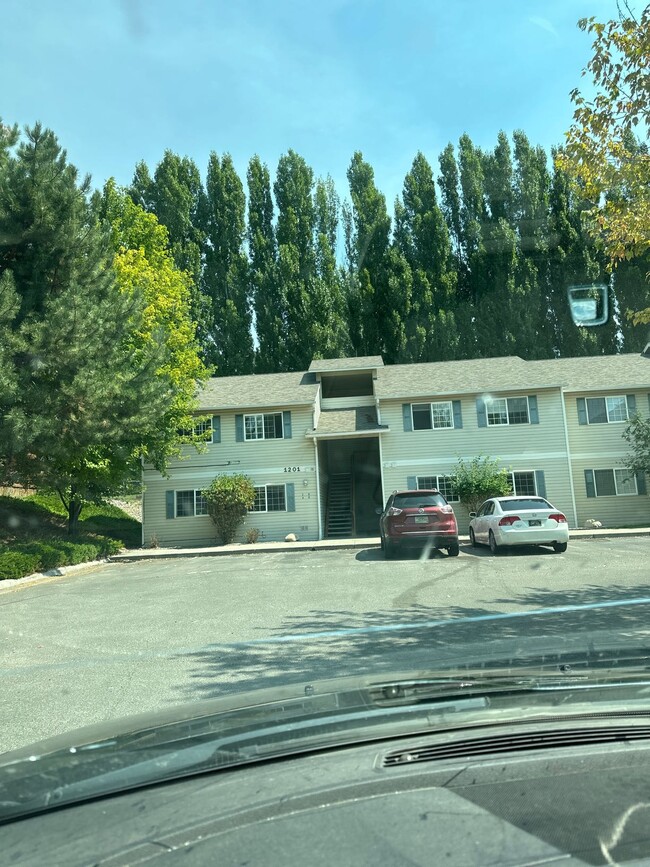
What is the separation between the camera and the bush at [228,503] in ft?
93.8

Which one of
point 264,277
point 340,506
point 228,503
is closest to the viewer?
point 228,503

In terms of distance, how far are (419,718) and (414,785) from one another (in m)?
0.60

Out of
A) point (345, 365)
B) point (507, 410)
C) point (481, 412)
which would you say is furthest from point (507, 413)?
point (345, 365)

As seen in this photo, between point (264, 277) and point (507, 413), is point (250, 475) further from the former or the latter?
point (264, 277)

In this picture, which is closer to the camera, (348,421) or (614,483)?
(614,483)

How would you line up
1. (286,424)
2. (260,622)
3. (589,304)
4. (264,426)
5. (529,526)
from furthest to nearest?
(589,304) < (264,426) < (286,424) < (529,526) < (260,622)

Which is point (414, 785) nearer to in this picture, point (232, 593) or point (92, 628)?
point (92, 628)

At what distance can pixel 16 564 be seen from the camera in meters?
16.8

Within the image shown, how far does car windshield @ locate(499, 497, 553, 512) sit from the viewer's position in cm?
1872

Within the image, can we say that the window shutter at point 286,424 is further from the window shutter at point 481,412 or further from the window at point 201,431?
the window shutter at point 481,412

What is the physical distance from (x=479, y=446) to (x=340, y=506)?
672 cm

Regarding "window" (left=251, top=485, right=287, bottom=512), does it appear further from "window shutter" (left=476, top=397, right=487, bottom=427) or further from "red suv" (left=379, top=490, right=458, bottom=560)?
"red suv" (left=379, top=490, right=458, bottom=560)

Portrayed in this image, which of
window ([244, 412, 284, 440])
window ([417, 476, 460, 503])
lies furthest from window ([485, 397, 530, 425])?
window ([244, 412, 284, 440])

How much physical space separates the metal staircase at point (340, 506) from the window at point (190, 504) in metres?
5.43
